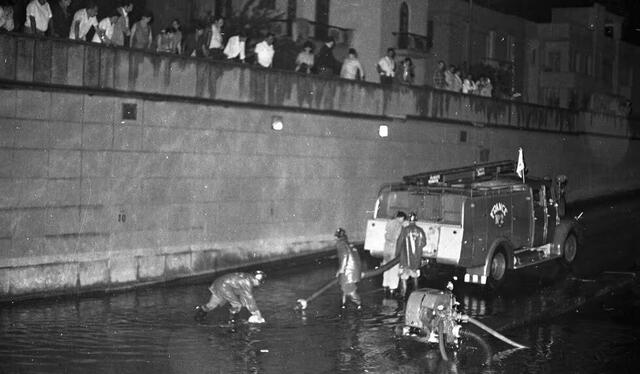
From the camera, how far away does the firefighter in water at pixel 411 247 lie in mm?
16516

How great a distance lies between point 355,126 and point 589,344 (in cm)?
1026

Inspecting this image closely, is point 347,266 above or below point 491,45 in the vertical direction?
below

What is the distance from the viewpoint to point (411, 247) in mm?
16625

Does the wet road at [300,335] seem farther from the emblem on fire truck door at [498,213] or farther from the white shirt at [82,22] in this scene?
the white shirt at [82,22]

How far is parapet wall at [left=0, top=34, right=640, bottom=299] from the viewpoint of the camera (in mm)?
15703

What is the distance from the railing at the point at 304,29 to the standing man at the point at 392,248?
15.8m

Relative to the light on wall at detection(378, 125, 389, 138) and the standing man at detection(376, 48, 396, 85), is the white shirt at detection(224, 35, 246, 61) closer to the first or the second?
the light on wall at detection(378, 125, 389, 138)

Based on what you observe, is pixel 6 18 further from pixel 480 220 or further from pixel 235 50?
pixel 480 220

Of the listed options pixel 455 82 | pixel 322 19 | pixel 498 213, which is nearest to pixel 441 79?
pixel 455 82

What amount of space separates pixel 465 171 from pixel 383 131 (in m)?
4.14

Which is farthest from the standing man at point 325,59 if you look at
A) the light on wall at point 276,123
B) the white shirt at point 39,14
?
the white shirt at point 39,14

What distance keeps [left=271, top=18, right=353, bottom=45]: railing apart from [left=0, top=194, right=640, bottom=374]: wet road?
1567 cm

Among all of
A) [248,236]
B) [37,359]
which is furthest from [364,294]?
[37,359]

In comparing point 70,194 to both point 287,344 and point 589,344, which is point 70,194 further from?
point 589,344
